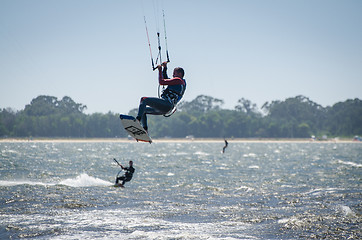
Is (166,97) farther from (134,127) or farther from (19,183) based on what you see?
(19,183)

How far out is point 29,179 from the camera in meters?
35.1

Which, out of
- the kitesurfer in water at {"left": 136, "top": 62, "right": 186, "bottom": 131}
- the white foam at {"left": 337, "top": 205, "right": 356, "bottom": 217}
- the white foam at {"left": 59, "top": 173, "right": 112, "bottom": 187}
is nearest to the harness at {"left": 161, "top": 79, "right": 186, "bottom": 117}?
the kitesurfer in water at {"left": 136, "top": 62, "right": 186, "bottom": 131}

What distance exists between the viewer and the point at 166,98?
1022cm

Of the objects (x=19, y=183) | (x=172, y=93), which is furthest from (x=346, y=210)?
(x=19, y=183)

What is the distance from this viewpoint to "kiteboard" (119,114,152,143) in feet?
34.1

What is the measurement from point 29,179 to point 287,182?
23.1 m

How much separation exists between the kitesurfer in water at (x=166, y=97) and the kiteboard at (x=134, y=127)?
0.18 meters

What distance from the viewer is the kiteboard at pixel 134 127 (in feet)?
34.1

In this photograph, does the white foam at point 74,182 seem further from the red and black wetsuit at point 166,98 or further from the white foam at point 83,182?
the red and black wetsuit at point 166,98

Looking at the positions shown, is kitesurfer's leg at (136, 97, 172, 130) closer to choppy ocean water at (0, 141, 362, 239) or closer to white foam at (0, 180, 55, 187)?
choppy ocean water at (0, 141, 362, 239)

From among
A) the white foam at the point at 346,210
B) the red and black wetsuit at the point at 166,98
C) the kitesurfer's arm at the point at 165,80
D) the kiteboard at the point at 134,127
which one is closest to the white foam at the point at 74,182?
the white foam at the point at 346,210

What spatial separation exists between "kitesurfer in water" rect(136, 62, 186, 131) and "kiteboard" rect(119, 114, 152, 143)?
18 centimetres

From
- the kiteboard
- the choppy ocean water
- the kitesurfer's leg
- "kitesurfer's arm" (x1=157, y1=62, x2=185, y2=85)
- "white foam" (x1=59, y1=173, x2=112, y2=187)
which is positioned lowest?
the choppy ocean water

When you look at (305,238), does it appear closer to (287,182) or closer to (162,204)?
(162,204)
